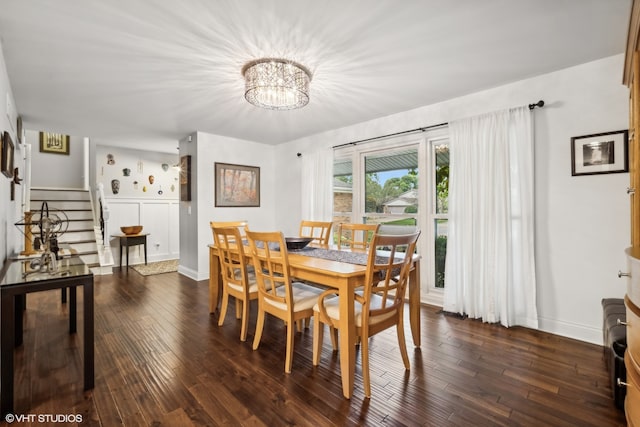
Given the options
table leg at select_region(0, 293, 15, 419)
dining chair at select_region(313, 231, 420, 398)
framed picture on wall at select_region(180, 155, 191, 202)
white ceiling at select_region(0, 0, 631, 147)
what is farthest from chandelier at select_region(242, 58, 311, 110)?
framed picture on wall at select_region(180, 155, 191, 202)

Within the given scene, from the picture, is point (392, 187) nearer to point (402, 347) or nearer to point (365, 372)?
point (402, 347)

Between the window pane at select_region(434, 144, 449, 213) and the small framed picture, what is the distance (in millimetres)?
1181

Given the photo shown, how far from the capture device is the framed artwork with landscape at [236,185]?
4.95 meters

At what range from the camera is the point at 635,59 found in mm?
1764

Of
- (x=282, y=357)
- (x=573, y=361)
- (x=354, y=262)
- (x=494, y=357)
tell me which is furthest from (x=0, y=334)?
(x=573, y=361)

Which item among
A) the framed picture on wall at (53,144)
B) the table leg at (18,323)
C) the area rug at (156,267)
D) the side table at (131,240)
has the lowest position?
the area rug at (156,267)

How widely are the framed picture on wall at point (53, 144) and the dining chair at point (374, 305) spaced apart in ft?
24.6

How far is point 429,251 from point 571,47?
7.37 feet

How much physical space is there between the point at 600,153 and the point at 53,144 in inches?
359

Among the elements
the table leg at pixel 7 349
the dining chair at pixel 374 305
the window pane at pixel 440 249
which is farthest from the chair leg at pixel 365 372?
the window pane at pixel 440 249

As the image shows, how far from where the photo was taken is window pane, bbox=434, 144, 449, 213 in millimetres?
3574

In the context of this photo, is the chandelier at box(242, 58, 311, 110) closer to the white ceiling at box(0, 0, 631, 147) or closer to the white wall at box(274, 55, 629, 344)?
the white ceiling at box(0, 0, 631, 147)

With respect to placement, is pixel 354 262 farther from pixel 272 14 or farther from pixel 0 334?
pixel 0 334

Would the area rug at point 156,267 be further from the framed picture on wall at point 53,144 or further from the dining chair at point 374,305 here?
the dining chair at point 374,305
